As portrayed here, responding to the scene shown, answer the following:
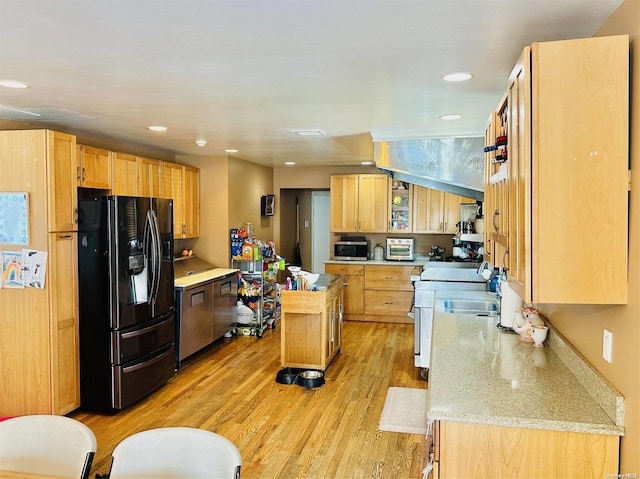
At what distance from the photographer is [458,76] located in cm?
256

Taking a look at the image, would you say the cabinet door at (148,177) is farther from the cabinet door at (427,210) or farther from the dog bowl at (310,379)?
the cabinet door at (427,210)

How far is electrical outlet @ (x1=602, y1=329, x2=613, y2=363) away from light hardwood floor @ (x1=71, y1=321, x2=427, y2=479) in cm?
156

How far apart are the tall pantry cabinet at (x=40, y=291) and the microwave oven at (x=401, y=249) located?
451 cm

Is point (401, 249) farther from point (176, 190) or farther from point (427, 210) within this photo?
point (176, 190)

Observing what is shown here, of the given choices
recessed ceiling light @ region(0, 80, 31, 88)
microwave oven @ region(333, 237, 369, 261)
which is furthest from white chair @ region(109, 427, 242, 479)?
microwave oven @ region(333, 237, 369, 261)

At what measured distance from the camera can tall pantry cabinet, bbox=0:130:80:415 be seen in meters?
3.42

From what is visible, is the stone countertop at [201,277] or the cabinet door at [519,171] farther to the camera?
the stone countertop at [201,277]

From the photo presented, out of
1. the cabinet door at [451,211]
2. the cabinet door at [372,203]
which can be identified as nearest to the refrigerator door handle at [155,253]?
the cabinet door at [372,203]

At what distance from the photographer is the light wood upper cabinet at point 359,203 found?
718 cm

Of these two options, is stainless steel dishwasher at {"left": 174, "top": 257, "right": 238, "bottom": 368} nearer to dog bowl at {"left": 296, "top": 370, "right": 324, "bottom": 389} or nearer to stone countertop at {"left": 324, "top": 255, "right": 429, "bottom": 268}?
dog bowl at {"left": 296, "top": 370, "right": 324, "bottom": 389}

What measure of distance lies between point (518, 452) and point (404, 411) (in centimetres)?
218

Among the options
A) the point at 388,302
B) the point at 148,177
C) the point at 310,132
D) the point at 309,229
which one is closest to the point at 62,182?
the point at 148,177

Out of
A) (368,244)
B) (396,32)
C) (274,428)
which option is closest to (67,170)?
(274,428)

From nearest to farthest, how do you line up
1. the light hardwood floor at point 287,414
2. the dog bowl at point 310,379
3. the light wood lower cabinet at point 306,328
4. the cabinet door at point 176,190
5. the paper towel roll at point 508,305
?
the paper towel roll at point 508,305
the light hardwood floor at point 287,414
the dog bowl at point 310,379
the light wood lower cabinet at point 306,328
the cabinet door at point 176,190
